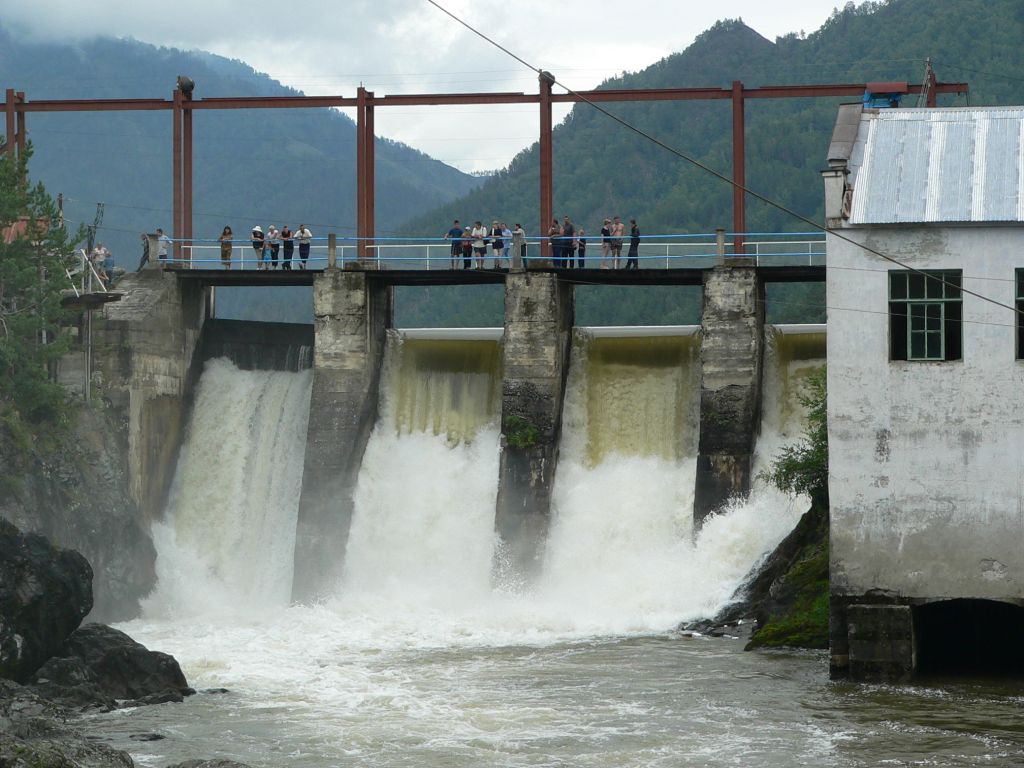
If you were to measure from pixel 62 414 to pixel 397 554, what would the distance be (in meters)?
8.84

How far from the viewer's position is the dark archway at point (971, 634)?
27766 millimetres

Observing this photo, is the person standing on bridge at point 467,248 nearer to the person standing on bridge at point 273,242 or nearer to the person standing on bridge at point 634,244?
the person standing on bridge at point 634,244

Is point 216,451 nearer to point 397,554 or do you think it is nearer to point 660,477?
point 397,554

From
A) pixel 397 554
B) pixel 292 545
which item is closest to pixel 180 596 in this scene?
pixel 292 545

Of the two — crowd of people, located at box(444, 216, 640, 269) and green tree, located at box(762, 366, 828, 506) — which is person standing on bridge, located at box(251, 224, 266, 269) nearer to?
crowd of people, located at box(444, 216, 640, 269)

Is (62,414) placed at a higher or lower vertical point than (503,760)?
higher

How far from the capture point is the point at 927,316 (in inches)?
996

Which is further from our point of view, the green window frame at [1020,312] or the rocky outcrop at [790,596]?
the rocky outcrop at [790,596]

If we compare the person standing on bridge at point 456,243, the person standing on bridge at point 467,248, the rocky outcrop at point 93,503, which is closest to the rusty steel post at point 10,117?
the rocky outcrop at point 93,503

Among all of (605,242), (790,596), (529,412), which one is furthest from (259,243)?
(790,596)

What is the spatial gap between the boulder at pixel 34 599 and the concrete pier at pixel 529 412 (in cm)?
1138

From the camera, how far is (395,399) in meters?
42.2

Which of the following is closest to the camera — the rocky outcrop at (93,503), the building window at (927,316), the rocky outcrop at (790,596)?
the building window at (927,316)

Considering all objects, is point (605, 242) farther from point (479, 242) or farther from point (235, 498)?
point (235, 498)
